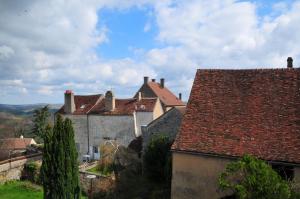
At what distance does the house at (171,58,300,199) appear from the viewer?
669 inches

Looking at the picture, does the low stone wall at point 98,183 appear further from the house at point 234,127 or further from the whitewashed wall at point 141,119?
the whitewashed wall at point 141,119

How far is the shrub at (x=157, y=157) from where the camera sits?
27.2 metres

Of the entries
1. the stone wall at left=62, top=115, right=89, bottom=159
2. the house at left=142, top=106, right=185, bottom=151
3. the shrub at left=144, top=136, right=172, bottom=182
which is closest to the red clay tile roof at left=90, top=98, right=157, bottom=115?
the stone wall at left=62, top=115, right=89, bottom=159

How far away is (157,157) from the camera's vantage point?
27.5m

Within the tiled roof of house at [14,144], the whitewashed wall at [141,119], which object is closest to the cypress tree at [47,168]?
the whitewashed wall at [141,119]

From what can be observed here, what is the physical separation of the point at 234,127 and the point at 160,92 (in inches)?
1397

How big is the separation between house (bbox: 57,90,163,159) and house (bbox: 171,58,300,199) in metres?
20.2

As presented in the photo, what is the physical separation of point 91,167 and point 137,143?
4.92 metres

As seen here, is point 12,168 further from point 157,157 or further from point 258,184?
point 258,184

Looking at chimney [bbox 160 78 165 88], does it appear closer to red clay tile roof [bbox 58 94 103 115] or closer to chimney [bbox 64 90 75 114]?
red clay tile roof [bbox 58 94 103 115]

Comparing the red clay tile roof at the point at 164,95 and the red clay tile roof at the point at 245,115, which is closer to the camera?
the red clay tile roof at the point at 245,115

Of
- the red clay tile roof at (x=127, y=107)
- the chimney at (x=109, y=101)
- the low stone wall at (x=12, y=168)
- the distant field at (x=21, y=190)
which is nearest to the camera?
the distant field at (x=21, y=190)

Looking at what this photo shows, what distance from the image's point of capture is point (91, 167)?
3459 centimetres

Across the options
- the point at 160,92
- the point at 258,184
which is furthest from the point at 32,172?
the point at 258,184
